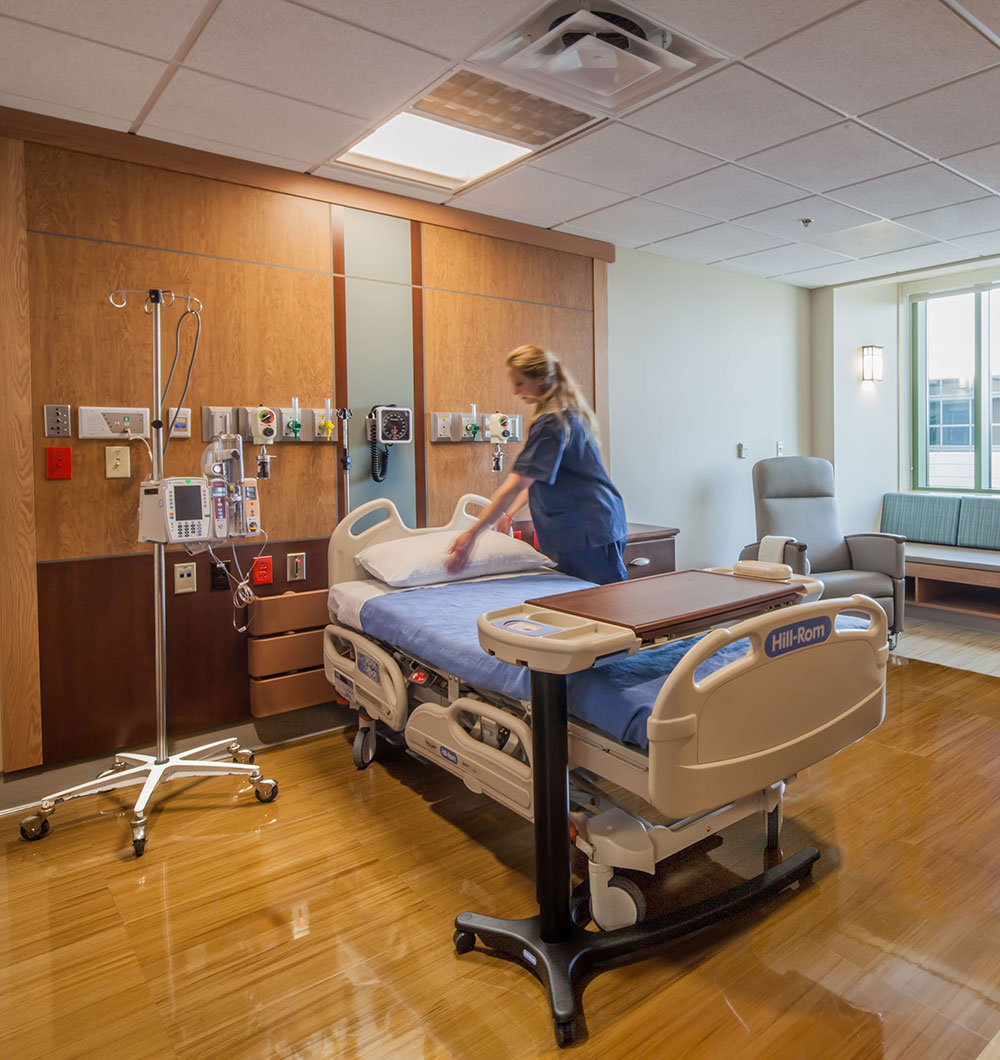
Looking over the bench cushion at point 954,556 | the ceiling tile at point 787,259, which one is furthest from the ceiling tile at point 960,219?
the bench cushion at point 954,556

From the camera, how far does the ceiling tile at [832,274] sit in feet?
17.2

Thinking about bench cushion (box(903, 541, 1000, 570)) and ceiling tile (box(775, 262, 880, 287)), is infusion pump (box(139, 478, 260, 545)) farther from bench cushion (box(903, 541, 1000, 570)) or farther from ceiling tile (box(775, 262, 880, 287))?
bench cushion (box(903, 541, 1000, 570))

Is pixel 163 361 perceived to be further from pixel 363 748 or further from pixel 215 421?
pixel 363 748

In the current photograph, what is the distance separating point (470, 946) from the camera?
6.38 feet

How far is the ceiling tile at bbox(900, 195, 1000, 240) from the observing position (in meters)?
3.99

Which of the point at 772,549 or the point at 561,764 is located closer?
the point at 561,764

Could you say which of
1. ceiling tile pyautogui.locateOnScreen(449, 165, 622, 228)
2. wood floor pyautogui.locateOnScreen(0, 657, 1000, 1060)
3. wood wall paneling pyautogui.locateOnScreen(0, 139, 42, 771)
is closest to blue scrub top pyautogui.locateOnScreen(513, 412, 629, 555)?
wood floor pyautogui.locateOnScreen(0, 657, 1000, 1060)

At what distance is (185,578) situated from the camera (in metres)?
3.17

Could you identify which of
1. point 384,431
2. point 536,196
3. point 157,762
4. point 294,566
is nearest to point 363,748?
point 157,762

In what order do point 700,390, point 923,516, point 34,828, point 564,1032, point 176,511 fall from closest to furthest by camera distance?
point 564,1032, point 34,828, point 176,511, point 700,390, point 923,516

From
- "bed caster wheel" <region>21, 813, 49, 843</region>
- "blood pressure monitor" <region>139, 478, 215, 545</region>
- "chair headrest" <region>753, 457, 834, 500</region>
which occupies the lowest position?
"bed caster wheel" <region>21, 813, 49, 843</region>

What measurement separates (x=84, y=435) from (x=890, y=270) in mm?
5206

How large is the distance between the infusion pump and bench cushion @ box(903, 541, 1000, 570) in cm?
451

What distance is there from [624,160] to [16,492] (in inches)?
108
